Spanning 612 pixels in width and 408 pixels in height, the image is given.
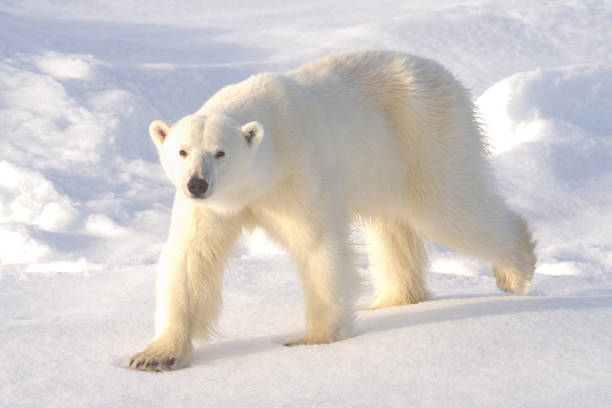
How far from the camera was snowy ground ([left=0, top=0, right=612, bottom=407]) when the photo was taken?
9.41ft

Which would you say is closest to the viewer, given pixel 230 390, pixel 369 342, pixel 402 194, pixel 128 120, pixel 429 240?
pixel 230 390

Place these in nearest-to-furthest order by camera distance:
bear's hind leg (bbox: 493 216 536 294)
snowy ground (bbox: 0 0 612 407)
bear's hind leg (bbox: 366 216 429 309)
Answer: snowy ground (bbox: 0 0 612 407) → bear's hind leg (bbox: 493 216 536 294) → bear's hind leg (bbox: 366 216 429 309)

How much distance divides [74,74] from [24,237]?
143 inches

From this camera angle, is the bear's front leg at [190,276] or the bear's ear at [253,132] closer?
the bear's ear at [253,132]

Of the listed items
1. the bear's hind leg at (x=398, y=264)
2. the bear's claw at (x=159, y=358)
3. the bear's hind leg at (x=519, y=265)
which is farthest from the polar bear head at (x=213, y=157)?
the bear's hind leg at (x=519, y=265)

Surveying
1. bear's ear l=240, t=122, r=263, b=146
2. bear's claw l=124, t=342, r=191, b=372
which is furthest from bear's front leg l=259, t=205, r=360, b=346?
bear's claw l=124, t=342, r=191, b=372

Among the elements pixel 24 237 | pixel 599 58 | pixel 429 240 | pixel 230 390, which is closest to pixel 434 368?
pixel 230 390

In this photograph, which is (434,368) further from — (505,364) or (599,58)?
(599,58)

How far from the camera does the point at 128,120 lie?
9.14 meters

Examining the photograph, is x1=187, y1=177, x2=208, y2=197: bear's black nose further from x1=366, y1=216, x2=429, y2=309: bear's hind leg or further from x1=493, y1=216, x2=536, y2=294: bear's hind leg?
x1=493, y1=216, x2=536, y2=294: bear's hind leg

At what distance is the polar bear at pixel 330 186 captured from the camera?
3.22 metres

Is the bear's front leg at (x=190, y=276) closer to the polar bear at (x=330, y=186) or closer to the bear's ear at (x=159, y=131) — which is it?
the polar bear at (x=330, y=186)

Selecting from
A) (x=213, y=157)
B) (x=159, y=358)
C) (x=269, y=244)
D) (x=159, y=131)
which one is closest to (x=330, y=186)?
(x=213, y=157)

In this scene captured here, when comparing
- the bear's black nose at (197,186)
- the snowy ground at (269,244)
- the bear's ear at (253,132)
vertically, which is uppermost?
the bear's ear at (253,132)
